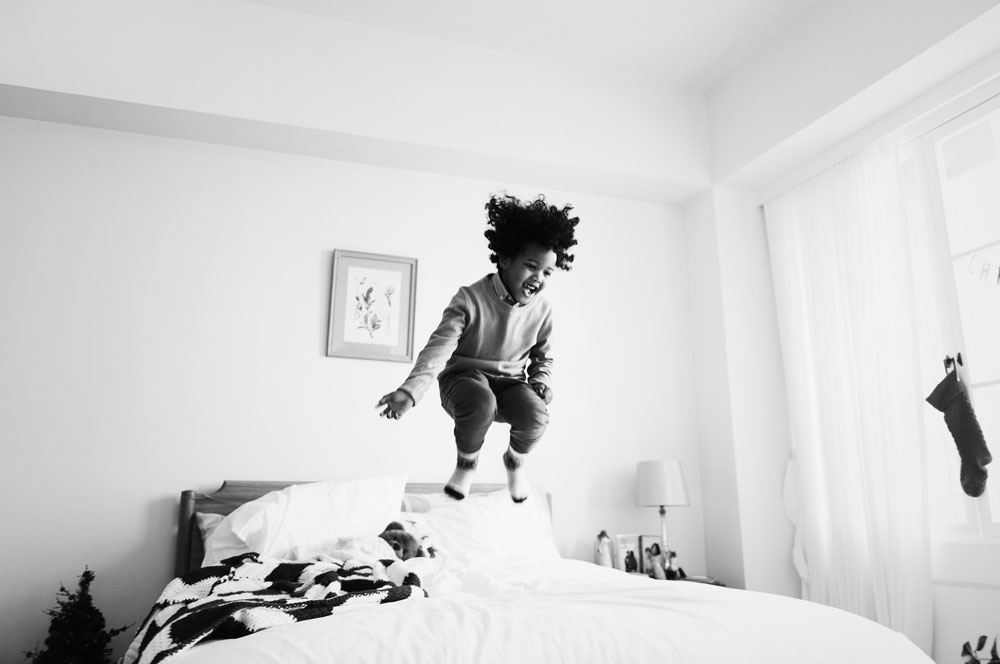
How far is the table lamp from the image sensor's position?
366 cm

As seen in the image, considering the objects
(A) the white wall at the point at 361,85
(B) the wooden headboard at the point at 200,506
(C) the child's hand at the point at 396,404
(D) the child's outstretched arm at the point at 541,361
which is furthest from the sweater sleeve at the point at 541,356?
(A) the white wall at the point at 361,85

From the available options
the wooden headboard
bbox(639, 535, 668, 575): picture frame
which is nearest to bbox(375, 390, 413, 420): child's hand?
the wooden headboard

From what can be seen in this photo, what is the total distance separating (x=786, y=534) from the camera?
3840mm

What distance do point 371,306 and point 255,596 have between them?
1904 mm

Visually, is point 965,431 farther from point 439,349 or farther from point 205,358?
point 205,358

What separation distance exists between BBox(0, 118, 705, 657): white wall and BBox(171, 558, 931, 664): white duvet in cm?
161

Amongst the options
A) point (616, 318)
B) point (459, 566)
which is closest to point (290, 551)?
point (459, 566)

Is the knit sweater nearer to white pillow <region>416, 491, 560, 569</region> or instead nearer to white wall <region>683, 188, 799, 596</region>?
white pillow <region>416, 491, 560, 569</region>

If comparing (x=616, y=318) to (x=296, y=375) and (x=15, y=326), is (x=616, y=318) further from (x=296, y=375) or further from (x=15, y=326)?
(x=15, y=326)

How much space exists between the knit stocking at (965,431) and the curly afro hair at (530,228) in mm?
2684

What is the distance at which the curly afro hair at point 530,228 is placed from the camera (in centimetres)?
104

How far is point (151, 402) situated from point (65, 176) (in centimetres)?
112

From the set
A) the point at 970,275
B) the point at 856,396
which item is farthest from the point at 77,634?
the point at 970,275

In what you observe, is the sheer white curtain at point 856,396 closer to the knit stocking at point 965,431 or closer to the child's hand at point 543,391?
the knit stocking at point 965,431
